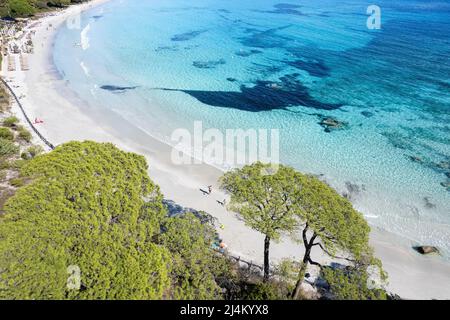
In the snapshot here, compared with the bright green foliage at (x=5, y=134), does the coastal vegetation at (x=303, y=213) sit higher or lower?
lower

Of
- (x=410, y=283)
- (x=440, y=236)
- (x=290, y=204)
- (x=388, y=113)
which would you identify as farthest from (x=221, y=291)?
(x=388, y=113)

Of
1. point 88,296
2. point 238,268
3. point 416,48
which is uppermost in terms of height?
point 416,48

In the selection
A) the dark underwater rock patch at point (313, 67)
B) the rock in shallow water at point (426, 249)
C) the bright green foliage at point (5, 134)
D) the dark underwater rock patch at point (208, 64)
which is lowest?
the rock in shallow water at point (426, 249)

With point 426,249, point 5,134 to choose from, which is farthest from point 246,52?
point 426,249

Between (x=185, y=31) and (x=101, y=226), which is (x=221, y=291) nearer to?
(x=101, y=226)

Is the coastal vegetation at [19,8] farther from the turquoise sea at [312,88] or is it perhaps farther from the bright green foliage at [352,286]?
the bright green foliage at [352,286]

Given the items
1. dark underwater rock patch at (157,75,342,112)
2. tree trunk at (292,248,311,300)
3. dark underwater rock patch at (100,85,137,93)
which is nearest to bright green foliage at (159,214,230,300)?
tree trunk at (292,248,311,300)

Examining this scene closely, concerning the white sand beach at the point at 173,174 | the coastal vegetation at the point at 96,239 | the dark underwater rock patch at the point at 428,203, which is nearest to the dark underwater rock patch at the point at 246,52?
the white sand beach at the point at 173,174
